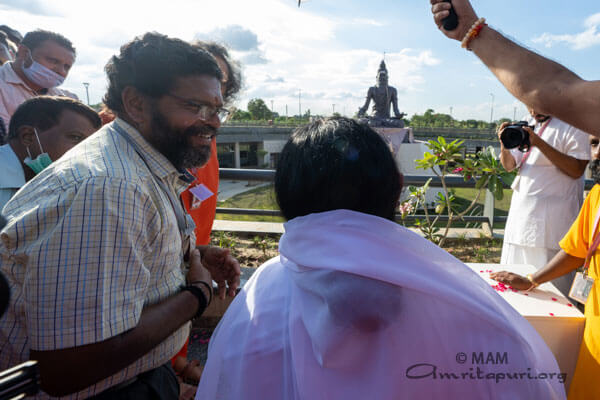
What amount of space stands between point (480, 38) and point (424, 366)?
3.61 feet

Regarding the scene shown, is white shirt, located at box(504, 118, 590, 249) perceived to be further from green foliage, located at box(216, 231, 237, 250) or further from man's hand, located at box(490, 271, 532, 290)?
green foliage, located at box(216, 231, 237, 250)

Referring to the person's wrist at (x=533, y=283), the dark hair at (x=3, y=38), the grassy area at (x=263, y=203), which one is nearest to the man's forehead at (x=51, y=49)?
the dark hair at (x=3, y=38)

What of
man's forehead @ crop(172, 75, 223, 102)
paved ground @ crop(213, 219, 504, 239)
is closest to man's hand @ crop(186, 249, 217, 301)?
man's forehead @ crop(172, 75, 223, 102)

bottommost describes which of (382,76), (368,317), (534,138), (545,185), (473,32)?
(368,317)

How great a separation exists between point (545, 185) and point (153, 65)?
8.93 ft

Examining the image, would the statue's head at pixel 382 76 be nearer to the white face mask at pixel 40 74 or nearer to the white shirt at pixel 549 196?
the white shirt at pixel 549 196

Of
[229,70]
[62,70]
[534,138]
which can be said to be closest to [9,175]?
[229,70]

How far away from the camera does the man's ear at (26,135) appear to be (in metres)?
1.90

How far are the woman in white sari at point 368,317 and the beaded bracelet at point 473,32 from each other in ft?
2.10

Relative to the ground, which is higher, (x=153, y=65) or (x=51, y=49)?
(x=51, y=49)

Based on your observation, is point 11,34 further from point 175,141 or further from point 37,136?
point 175,141

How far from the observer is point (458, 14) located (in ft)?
4.30

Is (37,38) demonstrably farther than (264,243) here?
No

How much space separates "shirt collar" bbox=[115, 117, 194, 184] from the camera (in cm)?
131
